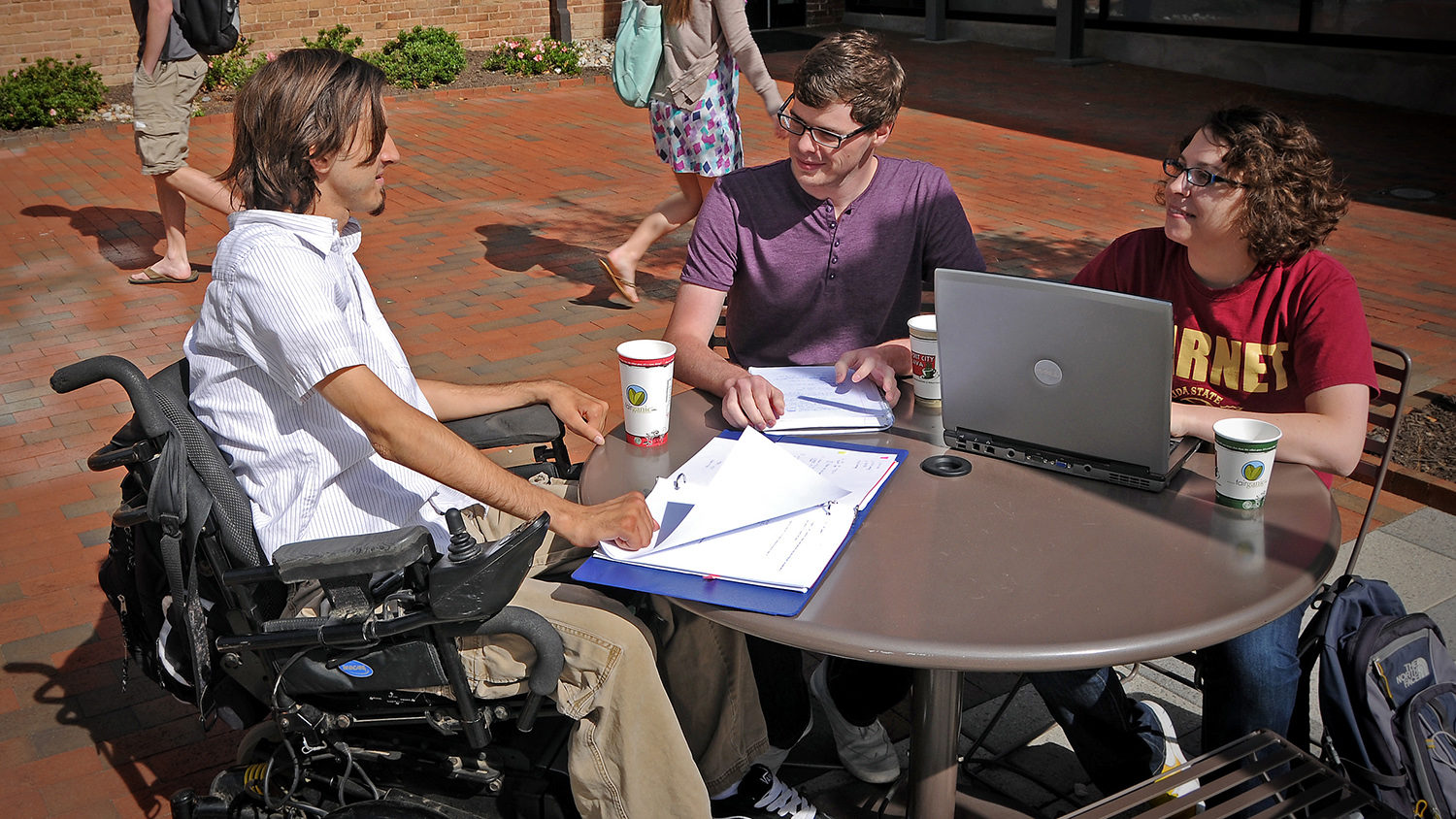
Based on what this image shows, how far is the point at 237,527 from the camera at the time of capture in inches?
86.0

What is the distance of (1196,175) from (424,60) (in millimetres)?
10486

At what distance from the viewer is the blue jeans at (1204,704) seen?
2195 mm

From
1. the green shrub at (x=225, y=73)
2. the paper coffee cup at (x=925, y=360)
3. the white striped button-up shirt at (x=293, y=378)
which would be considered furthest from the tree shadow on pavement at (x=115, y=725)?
the green shrub at (x=225, y=73)

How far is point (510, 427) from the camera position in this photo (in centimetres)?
270

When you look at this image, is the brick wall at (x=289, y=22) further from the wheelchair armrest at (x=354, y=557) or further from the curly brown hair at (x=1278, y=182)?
the curly brown hair at (x=1278, y=182)

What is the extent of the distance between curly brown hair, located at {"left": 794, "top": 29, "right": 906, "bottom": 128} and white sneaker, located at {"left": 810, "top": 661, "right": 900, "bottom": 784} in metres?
1.34

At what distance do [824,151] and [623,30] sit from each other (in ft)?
9.90

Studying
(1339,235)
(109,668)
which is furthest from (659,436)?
(1339,235)

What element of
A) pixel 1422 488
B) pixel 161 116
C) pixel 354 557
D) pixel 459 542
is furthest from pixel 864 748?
pixel 161 116

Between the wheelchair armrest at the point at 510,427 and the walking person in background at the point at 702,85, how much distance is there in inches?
110

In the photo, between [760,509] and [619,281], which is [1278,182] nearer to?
[760,509]

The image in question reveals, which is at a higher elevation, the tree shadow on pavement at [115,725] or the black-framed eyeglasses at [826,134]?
the black-framed eyeglasses at [826,134]

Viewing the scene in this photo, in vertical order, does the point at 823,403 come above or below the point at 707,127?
below

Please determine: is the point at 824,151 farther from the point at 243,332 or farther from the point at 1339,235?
the point at 1339,235
